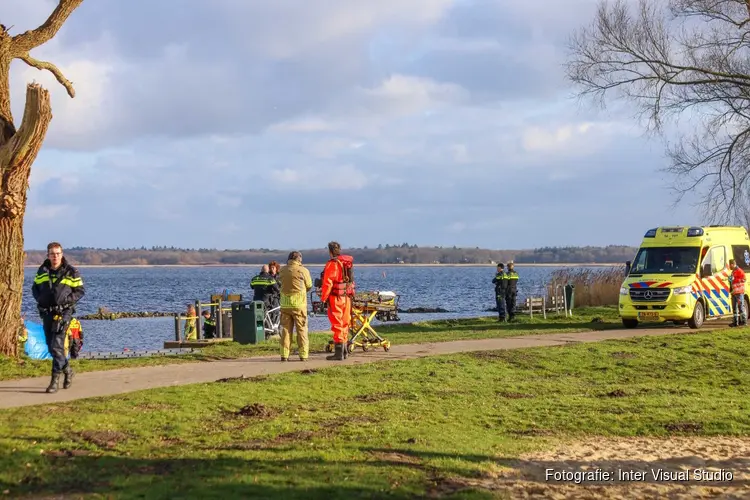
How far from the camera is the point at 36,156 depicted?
15.1m

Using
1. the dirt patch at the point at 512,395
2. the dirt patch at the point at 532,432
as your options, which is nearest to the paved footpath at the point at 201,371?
the dirt patch at the point at 512,395

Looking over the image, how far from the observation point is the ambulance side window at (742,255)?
27234 mm

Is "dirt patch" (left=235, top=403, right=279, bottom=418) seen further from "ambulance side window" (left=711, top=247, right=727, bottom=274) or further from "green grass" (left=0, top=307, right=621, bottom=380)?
"ambulance side window" (left=711, top=247, right=727, bottom=274)

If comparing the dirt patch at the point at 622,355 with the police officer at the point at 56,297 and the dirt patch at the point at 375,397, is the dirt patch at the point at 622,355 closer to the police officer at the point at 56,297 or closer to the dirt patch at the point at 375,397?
the dirt patch at the point at 375,397

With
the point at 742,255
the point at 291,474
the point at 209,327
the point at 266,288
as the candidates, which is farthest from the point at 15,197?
the point at 742,255

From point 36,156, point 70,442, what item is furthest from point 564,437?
point 36,156

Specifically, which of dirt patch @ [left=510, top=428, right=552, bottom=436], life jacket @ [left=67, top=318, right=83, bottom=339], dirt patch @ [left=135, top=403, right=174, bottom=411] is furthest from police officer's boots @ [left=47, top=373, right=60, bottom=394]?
life jacket @ [left=67, top=318, right=83, bottom=339]

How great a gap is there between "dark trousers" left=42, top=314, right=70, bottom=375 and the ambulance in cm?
1699

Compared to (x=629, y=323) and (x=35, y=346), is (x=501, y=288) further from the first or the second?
(x=35, y=346)

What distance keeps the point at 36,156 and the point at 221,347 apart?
19.6 feet

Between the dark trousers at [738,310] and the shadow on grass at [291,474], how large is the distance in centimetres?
1710

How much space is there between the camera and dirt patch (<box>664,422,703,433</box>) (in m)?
11.1

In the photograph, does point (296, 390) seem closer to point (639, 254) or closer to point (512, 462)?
point (512, 462)

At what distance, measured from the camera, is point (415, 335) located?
77.6 ft
